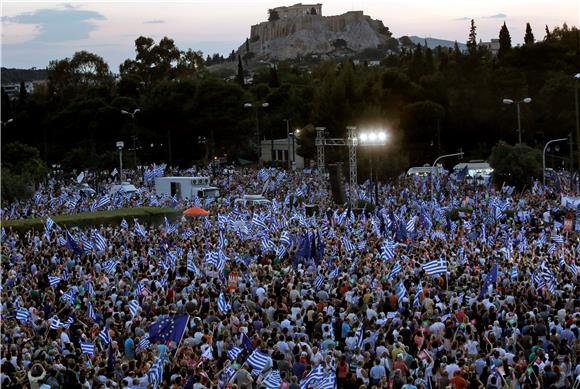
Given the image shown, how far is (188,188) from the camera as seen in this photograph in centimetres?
5222

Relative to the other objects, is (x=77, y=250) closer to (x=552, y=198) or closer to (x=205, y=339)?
(x=205, y=339)

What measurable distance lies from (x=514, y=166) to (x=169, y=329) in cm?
4007

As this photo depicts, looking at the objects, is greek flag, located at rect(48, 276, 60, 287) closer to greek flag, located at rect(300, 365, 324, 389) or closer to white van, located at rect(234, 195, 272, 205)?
greek flag, located at rect(300, 365, 324, 389)

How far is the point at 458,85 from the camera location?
260ft

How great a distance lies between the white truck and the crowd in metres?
18.5

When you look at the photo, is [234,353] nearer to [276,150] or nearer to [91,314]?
[91,314]

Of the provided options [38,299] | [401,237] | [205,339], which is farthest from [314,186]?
[205,339]

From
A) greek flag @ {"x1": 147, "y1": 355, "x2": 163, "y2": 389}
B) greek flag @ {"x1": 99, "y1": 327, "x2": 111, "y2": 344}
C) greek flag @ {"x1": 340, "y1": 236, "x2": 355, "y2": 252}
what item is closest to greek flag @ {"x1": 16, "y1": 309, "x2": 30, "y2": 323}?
greek flag @ {"x1": 99, "y1": 327, "x2": 111, "y2": 344}

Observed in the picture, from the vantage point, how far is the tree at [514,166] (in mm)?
53438

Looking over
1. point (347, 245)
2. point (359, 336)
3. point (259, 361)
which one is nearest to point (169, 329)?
point (259, 361)

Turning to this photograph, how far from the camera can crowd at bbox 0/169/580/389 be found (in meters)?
14.3

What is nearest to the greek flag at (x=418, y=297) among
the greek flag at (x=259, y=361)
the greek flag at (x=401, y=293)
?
the greek flag at (x=401, y=293)

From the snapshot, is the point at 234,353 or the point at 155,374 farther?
the point at 234,353

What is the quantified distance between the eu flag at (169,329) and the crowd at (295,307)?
0.02m
